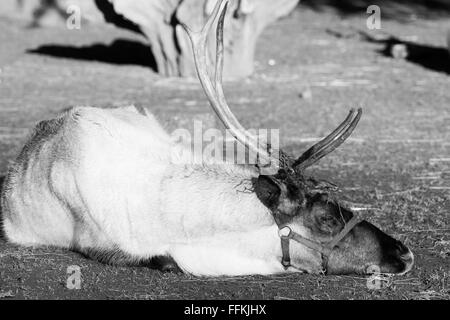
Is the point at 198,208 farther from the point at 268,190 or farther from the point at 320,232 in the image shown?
the point at 320,232

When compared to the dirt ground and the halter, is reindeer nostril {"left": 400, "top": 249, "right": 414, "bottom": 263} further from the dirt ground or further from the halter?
the halter

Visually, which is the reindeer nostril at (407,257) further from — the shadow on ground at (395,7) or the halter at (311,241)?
the shadow on ground at (395,7)

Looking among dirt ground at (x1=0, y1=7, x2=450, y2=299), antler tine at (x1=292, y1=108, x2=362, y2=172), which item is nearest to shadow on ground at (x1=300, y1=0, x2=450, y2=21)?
dirt ground at (x1=0, y1=7, x2=450, y2=299)

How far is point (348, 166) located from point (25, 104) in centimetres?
532

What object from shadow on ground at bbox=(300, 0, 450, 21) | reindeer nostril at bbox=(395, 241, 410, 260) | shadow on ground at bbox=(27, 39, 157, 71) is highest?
reindeer nostril at bbox=(395, 241, 410, 260)

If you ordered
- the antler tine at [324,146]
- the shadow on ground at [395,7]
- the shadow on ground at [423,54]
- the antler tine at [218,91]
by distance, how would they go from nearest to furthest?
1. the antler tine at [324,146]
2. the antler tine at [218,91]
3. the shadow on ground at [423,54]
4. the shadow on ground at [395,7]

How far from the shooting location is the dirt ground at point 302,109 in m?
5.10

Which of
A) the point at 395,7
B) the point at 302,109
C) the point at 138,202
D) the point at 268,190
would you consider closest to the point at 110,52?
the point at 302,109

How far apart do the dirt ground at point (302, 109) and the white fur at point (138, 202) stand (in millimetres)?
150

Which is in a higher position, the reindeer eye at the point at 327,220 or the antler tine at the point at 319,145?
the antler tine at the point at 319,145

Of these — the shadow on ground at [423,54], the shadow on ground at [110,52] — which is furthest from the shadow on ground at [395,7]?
the shadow on ground at [110,52]

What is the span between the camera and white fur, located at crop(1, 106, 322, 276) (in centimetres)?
511
